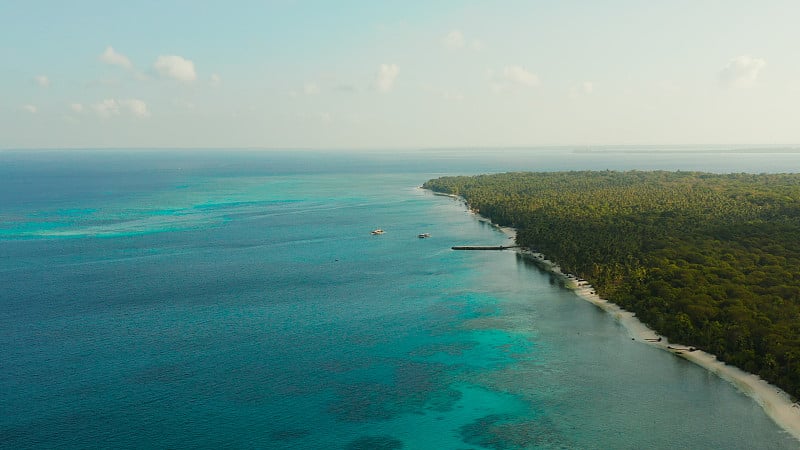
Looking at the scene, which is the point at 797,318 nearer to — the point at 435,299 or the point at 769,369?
the point at 769,369

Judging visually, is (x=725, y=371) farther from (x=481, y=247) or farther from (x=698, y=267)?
(x=481, y=247)

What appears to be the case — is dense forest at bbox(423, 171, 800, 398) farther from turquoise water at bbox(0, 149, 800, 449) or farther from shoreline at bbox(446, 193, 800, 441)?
turquoise water at bbox(0, 149, 800, 449)

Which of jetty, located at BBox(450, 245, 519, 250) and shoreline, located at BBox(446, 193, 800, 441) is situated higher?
jetty, located at BBox(450, 245, 519, 250)

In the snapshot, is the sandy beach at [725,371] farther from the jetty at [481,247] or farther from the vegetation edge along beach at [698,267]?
the jetty at [481,247]

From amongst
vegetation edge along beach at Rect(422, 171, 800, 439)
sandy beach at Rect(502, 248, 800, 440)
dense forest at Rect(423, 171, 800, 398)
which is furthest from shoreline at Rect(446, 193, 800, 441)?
dense forest at Rect(423, 171, 800, 398)

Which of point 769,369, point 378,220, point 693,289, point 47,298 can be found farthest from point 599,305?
point 378,220

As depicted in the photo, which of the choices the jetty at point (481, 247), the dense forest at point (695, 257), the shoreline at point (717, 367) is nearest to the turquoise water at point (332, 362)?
the shoreline at point (717, 367)

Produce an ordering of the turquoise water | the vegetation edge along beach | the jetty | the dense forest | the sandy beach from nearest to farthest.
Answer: the turquoise water
the sandy beach
the vegetation edge along beach
the dense forest
the jetty
